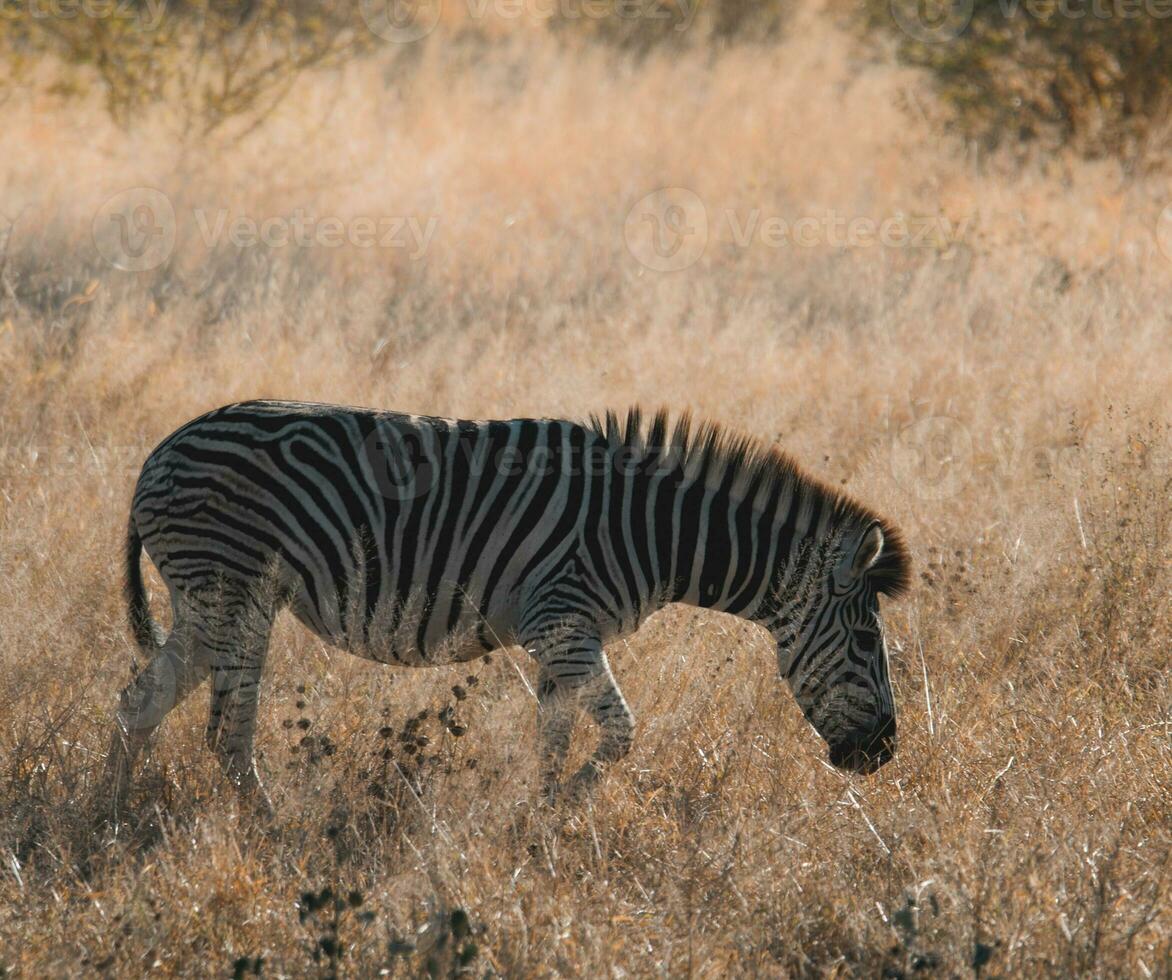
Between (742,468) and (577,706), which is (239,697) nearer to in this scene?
(577,706)

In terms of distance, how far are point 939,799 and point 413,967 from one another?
183cm

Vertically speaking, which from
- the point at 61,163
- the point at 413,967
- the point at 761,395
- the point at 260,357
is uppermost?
the point at 413,967

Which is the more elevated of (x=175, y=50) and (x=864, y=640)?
(x=864, y=640)

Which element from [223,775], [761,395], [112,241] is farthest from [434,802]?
[112,241]

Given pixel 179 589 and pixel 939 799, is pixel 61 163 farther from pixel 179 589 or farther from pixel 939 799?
pixel 939 799

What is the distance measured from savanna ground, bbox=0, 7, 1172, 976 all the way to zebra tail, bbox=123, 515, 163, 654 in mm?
287

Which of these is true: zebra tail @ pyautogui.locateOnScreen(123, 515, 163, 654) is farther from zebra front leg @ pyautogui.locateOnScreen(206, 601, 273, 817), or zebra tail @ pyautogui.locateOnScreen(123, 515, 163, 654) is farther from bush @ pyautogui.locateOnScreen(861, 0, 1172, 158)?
bush @ pyautogui.locateOnScreen(861, 0, 1172, 158)

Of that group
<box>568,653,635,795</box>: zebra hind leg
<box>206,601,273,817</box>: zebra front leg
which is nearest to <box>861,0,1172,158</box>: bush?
<box>568,653,635,795</box>: zebra hind leg

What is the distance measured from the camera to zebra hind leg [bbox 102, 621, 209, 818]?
4289 mm

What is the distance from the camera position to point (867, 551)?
4.20 m

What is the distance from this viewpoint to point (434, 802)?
159 inches

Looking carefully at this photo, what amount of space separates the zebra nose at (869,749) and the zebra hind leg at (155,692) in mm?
2023

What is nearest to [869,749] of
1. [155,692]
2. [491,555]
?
[491,555]

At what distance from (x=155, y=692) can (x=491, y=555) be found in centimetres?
112
